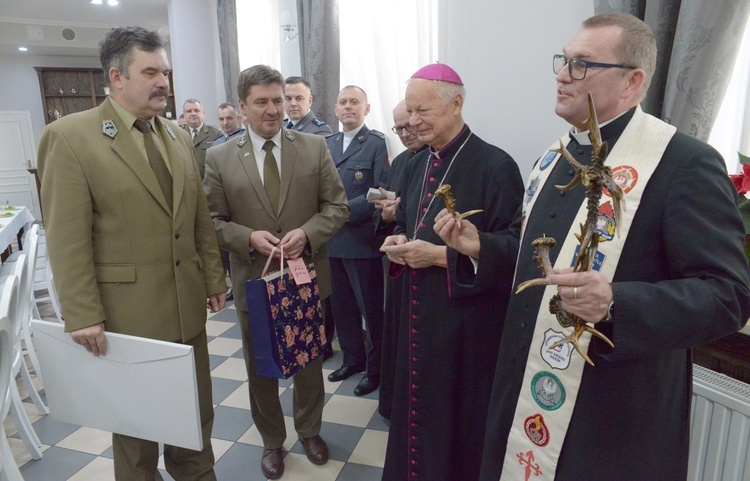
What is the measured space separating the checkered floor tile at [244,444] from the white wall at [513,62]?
1.61 m

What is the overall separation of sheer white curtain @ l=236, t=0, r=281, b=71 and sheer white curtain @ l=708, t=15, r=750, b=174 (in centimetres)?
439

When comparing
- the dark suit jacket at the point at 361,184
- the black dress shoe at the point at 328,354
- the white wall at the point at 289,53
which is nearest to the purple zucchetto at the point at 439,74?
the dark suit jacket at the point at 361,184

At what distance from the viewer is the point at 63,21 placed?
8.80 metres

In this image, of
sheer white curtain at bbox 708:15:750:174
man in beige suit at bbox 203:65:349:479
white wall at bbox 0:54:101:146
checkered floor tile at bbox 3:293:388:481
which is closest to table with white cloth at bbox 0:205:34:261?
checkered floor tile at bbox 3:293:388:481

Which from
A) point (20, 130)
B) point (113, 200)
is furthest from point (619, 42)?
point (20, 130)

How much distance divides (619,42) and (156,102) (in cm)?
144

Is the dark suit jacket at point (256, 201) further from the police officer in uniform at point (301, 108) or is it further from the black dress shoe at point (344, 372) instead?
the police officer in uniform at point (301, 108)

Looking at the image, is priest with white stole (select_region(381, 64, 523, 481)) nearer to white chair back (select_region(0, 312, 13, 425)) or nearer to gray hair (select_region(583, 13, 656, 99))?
gray hair (select_region(583, 13, 656, 99))

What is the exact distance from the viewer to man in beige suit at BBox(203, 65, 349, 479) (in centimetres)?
205

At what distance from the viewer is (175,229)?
1.73m

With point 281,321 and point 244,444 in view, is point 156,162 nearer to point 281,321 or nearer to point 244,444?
point 281,321

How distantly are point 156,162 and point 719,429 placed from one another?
208 cm

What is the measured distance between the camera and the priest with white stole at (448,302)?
170 centimetres

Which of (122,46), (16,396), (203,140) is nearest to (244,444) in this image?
(16,396)
